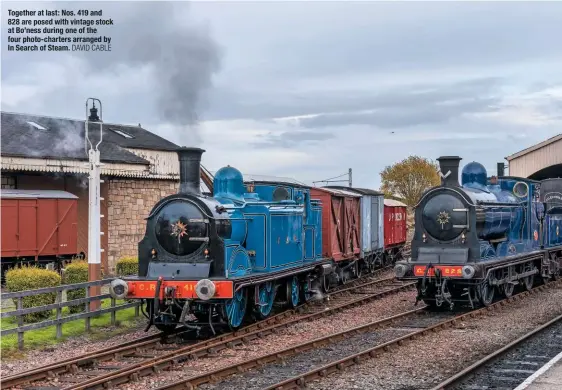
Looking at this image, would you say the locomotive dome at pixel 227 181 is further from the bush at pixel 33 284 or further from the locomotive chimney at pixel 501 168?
the locomotive chimney at pixel 501 168

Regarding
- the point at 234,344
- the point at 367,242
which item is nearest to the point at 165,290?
the point at 234,344

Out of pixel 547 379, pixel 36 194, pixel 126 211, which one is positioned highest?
pixel 36 194

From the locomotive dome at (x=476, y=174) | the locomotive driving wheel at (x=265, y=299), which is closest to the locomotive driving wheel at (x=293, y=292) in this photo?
the locomotive driving wheel at (x=265, y=299)

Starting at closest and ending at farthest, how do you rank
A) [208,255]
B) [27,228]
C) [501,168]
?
[208,255], [27,228], [501,168]

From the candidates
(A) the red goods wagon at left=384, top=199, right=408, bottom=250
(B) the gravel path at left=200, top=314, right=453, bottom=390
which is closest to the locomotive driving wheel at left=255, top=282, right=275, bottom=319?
(B) the gravel path at left=200, top=314, right=453, bottom=390

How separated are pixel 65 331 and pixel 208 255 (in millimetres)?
3217

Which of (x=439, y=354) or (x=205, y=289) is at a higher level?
(x=205, y=289)

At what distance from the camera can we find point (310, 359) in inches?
412

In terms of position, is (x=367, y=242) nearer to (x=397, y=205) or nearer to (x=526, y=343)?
(x=397, y=205)

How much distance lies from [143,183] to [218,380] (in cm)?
1699

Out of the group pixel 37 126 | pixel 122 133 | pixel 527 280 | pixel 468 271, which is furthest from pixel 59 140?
pixel 527 280

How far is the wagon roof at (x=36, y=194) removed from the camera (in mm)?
21291

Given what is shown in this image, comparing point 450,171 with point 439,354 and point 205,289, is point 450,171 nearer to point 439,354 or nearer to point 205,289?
point 439,354

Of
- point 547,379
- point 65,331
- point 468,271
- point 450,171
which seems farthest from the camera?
point 450,171
